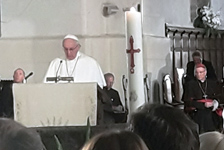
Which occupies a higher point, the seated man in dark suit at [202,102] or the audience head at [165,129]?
the audience head at [165,129]

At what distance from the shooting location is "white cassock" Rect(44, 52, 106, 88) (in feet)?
17.3

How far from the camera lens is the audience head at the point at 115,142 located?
1313 mm

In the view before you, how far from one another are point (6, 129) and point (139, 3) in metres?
7.12

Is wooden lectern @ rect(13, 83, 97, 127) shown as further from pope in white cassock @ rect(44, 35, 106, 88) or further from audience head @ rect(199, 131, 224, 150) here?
audience head @ rect(199, 131, 224, 150)

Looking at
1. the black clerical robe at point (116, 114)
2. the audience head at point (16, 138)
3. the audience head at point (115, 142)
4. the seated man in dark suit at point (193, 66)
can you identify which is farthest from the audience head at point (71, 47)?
the audience head at point (115, 142)

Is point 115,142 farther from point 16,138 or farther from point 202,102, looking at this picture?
point 202,102

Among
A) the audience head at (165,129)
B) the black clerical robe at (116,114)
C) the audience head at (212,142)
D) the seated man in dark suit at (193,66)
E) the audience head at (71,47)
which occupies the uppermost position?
the audience head at (71,47)

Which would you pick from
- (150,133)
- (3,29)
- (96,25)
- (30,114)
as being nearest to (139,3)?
(96,25)

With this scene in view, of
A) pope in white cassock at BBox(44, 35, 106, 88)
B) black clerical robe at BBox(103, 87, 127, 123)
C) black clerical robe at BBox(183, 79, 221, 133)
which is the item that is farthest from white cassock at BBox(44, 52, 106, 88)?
black clerical robe at BBox(183, 79, 221, 133)

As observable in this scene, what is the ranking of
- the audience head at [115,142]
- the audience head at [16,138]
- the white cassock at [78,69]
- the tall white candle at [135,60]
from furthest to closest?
the white cassock at [78,69]
the tall white candle at [135,60]
the audience head at [16,138]
the audience head at [115,142]

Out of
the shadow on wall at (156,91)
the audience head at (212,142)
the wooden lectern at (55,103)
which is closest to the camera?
the audience head at (212,142)

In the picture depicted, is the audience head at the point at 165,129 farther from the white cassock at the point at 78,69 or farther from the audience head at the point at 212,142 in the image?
the white cassock at the point at 78,69

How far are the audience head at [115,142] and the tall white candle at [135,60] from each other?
2019 mm

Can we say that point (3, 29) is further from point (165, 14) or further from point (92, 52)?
point (165, 14)
